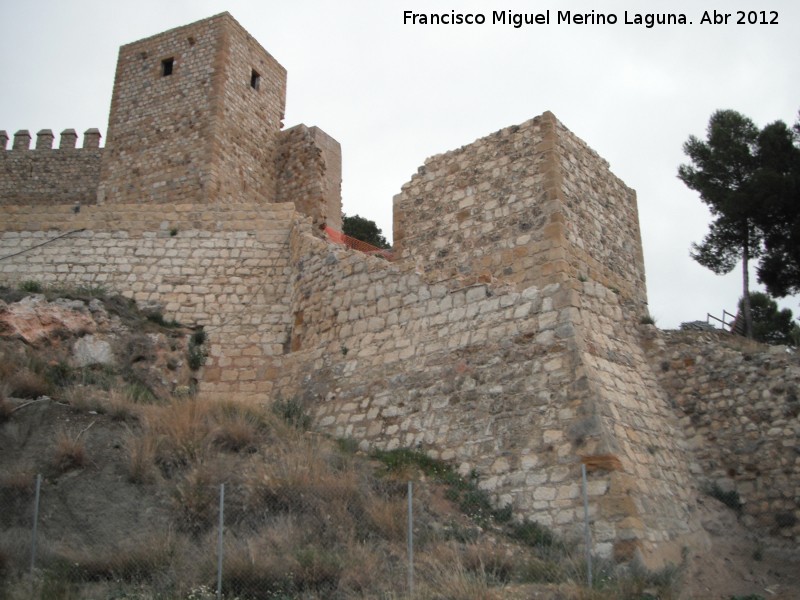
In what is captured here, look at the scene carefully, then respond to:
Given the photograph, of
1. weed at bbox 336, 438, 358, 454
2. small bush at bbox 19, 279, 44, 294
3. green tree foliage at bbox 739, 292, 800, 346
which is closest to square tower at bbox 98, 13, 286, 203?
small bush at bbox 19, 279, 44, 294

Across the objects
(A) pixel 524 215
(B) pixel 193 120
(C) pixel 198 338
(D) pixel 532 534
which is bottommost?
(D) pixel 532 534

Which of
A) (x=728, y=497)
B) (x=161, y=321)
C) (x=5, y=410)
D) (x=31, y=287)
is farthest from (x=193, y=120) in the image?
(x=728, y=497)

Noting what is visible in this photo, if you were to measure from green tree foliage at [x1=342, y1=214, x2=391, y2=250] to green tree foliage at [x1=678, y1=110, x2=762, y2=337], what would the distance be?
11146 millimetres

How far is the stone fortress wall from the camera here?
9.32m

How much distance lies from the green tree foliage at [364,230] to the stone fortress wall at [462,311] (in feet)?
35.8

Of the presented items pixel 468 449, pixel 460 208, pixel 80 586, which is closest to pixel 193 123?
pixel 460 208

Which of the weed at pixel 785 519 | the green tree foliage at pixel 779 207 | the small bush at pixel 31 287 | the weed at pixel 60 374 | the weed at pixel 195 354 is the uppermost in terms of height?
the green tree foliage at pixel 779 207

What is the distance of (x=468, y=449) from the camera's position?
393 inches

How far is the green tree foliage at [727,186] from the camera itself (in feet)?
64.2

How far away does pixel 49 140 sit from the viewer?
2544cm

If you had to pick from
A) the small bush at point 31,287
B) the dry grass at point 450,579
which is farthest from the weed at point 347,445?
the small bush at point 31,287

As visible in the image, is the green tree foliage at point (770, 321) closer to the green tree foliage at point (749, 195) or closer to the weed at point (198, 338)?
the green tree foliage at point (749, 195)

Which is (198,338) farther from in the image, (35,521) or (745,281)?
(745,281)

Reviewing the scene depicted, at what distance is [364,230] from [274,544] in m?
22.3
